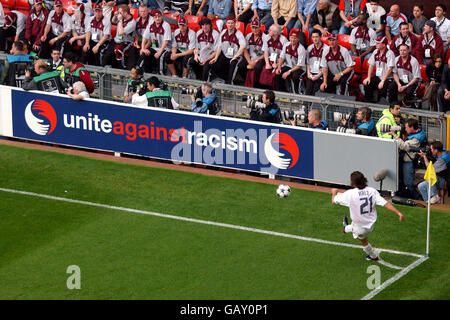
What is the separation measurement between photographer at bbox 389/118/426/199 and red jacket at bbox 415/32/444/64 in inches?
144

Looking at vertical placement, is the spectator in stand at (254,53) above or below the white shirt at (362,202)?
above

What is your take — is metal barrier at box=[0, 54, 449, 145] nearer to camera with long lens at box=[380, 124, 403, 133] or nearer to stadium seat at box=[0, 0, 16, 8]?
camera with long lens at box=[380, 124, 403, 133]

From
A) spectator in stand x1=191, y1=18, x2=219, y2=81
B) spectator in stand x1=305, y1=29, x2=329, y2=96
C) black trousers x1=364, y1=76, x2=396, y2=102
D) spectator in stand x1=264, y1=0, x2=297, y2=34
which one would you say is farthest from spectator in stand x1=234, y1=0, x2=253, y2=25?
black trousers x1=364, y1=76, x2=396, y2=102

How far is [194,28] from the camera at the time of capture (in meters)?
25.2

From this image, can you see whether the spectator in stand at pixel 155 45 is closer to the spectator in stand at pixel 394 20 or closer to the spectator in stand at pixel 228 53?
the spectator in stand at pixel 228 53

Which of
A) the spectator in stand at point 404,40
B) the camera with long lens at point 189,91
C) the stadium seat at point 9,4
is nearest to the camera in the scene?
the camera with long lens at point 189,91

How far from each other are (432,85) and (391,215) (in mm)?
4284

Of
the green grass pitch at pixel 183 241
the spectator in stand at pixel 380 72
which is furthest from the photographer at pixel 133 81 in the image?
the spectator in stand at pixel 380 72

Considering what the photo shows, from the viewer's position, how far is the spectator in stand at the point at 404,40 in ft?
71.8

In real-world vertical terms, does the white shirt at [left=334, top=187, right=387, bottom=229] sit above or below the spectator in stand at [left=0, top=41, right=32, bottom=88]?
below

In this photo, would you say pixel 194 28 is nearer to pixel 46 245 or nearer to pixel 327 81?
pixel 327 81

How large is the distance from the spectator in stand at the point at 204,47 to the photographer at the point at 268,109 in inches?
167

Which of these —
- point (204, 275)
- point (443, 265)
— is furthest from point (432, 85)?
point (204, 275)

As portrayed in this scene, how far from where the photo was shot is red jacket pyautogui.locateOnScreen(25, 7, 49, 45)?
26125mm
